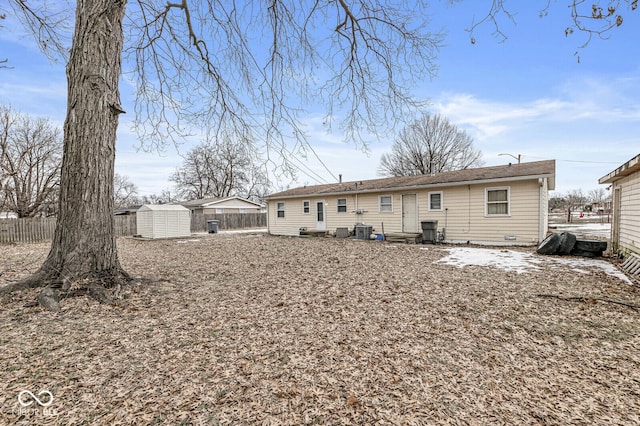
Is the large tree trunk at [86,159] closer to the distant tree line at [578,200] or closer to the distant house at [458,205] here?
the distant house at [458,205]

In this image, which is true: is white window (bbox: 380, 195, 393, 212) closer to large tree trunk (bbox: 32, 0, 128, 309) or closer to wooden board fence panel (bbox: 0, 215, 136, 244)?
large tree trunk (bbox: 32, 0, 128, 309)

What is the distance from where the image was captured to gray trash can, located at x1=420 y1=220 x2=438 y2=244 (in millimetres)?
11998

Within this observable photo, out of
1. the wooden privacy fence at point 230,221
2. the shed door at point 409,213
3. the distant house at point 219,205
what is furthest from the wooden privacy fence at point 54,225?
the shed door at point 409,213

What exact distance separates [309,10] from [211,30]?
6.59ft

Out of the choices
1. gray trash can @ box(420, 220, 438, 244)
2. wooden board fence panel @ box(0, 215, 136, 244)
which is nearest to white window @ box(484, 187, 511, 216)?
gray trash can @ box(420, 220, 438, 244)

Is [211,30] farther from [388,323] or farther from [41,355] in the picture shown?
[388,323]

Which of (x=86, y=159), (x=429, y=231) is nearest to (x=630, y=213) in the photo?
(x=429, y=231)

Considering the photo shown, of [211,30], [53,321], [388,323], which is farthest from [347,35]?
[53,321]

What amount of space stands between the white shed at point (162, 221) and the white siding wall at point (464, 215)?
9039mm

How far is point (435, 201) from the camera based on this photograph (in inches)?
502

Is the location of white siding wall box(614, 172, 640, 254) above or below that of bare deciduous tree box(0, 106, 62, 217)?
below

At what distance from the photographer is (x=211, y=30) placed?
5.81 m

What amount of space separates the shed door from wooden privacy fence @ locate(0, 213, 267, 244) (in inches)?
504

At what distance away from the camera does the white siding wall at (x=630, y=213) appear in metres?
6.90
